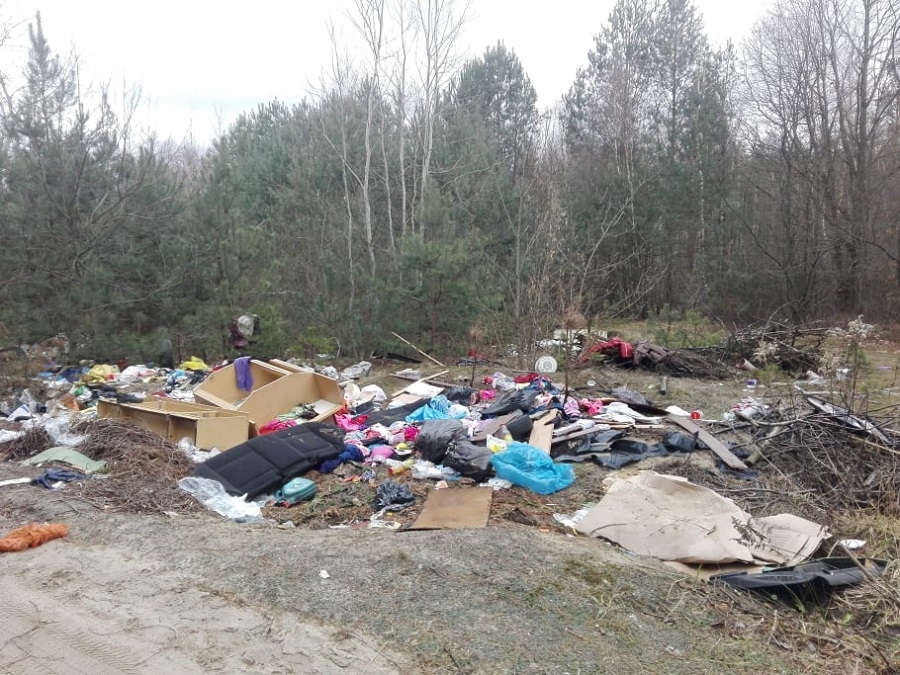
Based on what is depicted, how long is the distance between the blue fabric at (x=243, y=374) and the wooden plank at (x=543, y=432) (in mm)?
3927

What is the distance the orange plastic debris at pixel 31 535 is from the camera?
13.5 ft

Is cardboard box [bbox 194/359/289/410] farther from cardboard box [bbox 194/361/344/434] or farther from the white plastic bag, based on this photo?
the white plastic bag

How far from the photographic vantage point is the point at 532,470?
223 inches

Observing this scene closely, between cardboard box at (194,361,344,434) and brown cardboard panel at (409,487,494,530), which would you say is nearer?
brown cardboard panel at (409,487,494,530)

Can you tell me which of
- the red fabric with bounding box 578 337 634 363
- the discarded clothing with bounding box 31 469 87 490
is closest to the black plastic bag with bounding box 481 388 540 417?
the red fabric with bounding box 578 337 634 363

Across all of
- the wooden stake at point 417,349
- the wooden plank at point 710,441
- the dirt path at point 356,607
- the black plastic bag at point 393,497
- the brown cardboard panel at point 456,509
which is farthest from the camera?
the wooden stake at point 417,349

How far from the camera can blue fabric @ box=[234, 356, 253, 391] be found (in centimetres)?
878

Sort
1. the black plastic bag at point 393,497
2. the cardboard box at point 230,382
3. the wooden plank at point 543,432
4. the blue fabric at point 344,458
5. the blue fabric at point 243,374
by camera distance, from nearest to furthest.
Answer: the black plastic bag at point 393,497 → the blue fabric at point 344,458 → the wooden plank at point 543,432 → the cardboard box at point 230,382 → the blue fabric at point 243,374

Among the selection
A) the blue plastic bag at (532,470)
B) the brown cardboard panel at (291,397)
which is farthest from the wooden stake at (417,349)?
the blue plastic bag at (532,470)

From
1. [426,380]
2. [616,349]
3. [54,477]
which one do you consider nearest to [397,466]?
[54,477]

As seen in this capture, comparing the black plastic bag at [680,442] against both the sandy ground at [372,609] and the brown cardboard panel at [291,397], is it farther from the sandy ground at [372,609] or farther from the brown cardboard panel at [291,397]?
the brown cardboard panel at [291,397]

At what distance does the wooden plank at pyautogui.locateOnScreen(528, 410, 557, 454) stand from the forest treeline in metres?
3.01

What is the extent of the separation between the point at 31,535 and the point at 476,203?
14.9 metres

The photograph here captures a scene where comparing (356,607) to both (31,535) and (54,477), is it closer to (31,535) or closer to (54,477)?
(31,535)
